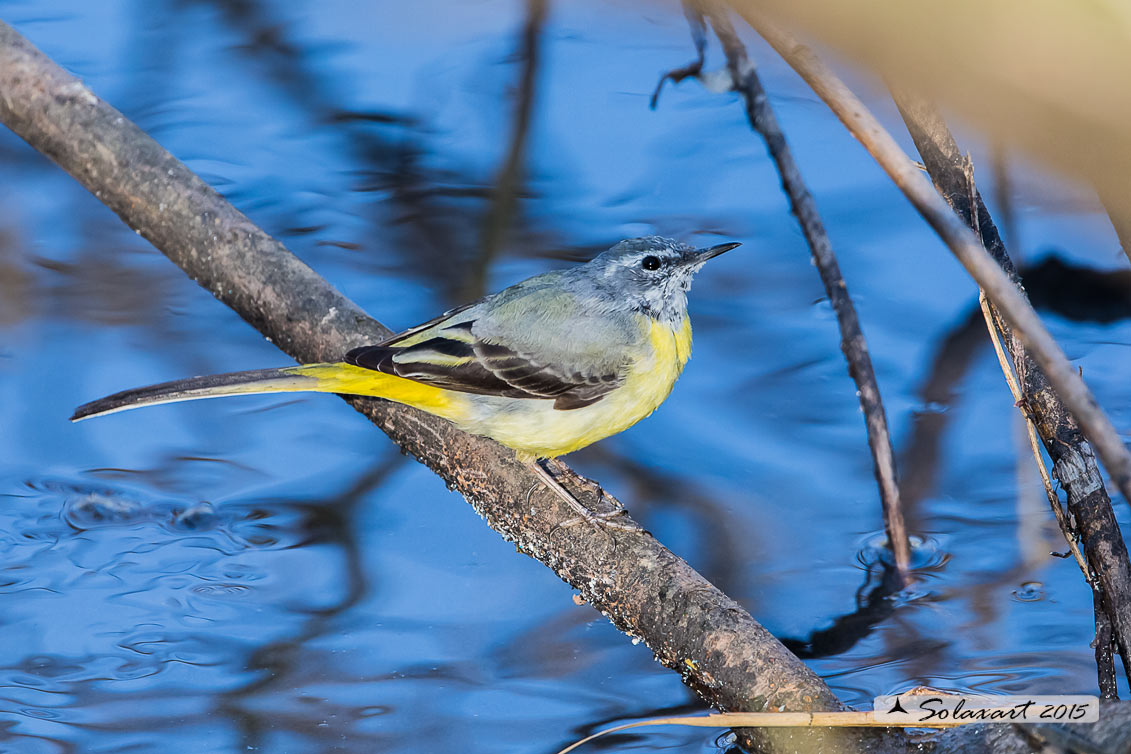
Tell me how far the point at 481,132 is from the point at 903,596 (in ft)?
16.4

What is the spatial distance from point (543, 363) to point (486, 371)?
0.26m

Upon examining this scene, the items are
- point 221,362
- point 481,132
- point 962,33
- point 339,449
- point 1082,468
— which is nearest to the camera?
point 962,33

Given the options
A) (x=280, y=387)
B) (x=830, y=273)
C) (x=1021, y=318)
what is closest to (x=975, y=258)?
(x=1021, y=318)

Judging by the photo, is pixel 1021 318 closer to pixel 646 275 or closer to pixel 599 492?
pixel 599 492

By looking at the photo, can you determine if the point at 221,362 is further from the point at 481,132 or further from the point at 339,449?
the point at 481,132

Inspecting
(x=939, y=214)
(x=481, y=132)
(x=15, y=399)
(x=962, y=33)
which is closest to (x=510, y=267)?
(x=481, y=132)

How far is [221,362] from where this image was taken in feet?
20.8

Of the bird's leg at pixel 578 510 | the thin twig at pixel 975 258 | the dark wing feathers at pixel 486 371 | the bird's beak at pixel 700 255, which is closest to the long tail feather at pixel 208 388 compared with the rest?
the dark wing feathers at pixel 486 371

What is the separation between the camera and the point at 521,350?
436 centimetres

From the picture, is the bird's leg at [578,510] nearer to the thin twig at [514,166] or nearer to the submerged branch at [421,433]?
the submerged branch at [421,433]

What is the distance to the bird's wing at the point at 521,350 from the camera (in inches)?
164

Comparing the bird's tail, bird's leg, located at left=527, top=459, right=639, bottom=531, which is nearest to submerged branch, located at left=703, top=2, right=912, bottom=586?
bird's leg, located at left=527, top=459, right=639, bottom=531

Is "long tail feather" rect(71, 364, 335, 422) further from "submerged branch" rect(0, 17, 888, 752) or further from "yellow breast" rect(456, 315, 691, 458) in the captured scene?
"yellow breast" rect(456, 315, 691, 458)

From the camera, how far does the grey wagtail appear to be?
403 cm
